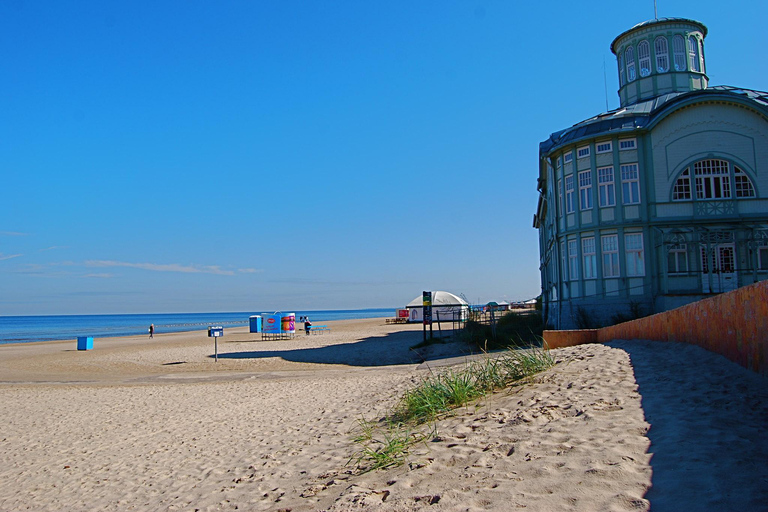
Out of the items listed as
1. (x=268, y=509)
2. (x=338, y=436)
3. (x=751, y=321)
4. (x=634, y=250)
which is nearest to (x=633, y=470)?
(x=751, y=321)

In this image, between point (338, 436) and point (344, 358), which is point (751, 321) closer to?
point (338, 436)

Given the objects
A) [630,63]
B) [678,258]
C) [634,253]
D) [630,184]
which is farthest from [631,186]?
[630,63]

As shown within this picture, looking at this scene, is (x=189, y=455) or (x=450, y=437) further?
(x=189, y=455)

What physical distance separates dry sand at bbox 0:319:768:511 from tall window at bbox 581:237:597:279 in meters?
12.5

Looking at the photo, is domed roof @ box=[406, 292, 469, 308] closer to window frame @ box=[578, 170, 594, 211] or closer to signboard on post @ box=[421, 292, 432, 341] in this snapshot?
signboard on post @ box=[421, 292, 432, 341]

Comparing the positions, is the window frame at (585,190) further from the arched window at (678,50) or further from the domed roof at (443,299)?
the domed roof at (443,299)

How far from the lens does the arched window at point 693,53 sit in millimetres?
26375

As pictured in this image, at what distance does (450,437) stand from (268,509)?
82.1 inches

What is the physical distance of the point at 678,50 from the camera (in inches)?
1039

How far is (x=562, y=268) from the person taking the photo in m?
24.9

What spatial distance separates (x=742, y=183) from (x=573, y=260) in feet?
22.7

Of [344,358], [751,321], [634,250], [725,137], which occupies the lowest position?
[344,358]

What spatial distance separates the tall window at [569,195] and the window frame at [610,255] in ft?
6.21

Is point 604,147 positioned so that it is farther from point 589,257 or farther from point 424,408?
point 424,408
